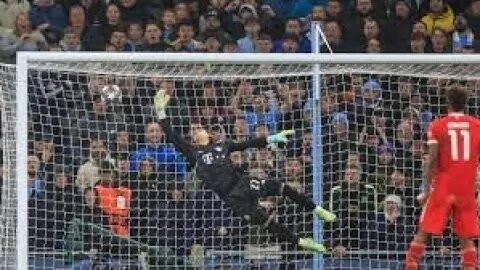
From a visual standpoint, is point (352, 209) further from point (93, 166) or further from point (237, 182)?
point (93, 166)

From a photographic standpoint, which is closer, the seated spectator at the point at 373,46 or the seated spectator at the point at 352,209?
the seated spectator at the point at 352,209

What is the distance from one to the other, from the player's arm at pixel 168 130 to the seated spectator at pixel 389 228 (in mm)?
1725

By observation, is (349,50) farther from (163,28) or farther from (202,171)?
(202,171)

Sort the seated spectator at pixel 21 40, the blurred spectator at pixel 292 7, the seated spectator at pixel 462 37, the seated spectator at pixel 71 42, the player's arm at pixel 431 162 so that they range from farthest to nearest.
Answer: the blurred spectator at pixel 292 7, the seated spectator at pixel 462 37, the seated spectator at pixel 71 42, the seated spectator at pixel 21 40, the player's arm at pixel 431 162

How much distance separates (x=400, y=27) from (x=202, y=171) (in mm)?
3952

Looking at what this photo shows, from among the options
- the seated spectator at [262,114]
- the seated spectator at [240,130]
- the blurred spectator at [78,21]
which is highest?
the blurred spectator at [78,21]

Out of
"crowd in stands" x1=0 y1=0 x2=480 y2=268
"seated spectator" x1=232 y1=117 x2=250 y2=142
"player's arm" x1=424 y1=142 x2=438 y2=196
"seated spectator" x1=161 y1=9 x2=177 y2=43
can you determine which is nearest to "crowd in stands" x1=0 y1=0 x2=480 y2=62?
"seated spectator" x1=161 y1=9 x2=177 y2=43

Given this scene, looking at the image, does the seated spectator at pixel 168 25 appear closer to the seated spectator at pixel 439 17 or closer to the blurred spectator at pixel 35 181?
the seated spectator at pixel 439 17

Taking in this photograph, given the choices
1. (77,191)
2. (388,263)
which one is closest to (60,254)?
(77,191)

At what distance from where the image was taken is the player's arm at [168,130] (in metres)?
12.1

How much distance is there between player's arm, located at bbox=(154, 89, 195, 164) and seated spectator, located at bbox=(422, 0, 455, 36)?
14.6 feet

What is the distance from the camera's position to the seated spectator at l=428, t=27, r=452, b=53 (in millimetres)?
15219

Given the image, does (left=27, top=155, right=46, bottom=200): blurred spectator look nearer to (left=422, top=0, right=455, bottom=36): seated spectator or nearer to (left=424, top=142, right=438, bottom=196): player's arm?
(left=424, top=142, right=438, bottom=196): player's arm

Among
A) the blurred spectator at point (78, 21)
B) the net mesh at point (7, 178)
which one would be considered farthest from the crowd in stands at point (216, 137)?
the blurred spectator at point (78, 21)
